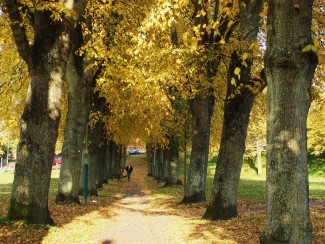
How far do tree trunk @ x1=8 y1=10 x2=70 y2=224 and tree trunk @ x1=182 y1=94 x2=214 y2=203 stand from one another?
8583mm

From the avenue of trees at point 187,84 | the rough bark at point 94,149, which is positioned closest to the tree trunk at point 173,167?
the avenue of trees at point 187,84

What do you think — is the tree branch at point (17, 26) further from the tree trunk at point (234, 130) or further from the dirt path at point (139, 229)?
the tree trunk at point (234, 130)

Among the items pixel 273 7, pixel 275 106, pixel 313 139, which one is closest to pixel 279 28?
pixel 273 7

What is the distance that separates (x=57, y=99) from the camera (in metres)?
10.4

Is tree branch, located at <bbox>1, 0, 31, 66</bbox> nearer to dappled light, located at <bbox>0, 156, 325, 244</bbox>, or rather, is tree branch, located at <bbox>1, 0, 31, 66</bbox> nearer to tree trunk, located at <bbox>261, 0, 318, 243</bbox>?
dappled light, located at <bbox>0, 156, 325, 244</bbox>

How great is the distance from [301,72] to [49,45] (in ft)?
21.8

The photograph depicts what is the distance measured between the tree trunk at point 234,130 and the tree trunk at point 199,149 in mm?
5531

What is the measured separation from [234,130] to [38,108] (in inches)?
214

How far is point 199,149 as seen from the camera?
17891mm

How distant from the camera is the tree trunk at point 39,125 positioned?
32.8 ft

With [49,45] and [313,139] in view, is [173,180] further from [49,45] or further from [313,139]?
[49,45]

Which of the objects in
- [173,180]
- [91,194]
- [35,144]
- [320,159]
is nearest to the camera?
[35,144]

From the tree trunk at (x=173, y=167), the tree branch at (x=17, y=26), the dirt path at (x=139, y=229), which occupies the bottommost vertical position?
the dirt path at (x=139, y=229)

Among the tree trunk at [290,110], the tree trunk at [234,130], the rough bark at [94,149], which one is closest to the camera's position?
the tree trunk at [290,110]
